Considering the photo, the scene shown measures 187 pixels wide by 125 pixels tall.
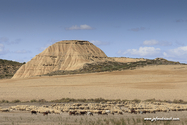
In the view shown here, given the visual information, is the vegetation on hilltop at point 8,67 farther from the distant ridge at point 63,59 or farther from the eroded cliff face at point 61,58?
the distant ridge at point 63,59

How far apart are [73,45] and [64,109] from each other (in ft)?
304

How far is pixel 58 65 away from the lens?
102 m

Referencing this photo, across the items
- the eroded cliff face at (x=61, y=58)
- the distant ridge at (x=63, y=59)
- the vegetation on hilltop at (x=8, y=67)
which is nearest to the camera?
the distant ridge at (x=63, y=59)

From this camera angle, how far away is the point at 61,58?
347 ft

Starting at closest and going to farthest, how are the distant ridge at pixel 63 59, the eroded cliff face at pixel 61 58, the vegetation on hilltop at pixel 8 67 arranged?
the distant ridge at pixel 63 59 → the eroded cliff face at pixel 61 58 → the vegetation on hilltop at pixel 8 67

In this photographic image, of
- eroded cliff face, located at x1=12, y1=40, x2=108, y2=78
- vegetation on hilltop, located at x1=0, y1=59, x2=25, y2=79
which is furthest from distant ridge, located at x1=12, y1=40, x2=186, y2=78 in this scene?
vegetation on hilltop, located at x1=0, y1=59, x2=25, y2=79

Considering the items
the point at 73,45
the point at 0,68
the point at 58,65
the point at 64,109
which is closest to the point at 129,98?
the point at 64,109

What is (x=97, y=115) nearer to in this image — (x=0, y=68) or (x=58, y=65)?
(x=58, y=65)

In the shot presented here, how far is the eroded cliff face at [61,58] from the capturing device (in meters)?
100

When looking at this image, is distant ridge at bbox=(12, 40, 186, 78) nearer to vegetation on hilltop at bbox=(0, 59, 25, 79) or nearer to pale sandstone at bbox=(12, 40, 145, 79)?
pale sandstone at bbox=(12, 40, 145, 79)

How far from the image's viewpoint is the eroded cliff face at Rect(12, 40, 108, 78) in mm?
100000

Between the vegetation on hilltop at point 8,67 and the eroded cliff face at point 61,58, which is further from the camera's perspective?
the vegetation on hilltop at point 8,67

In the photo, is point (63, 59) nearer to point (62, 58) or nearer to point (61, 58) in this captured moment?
point (62, 58)

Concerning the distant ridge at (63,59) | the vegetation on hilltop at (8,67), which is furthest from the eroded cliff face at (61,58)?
the vegetation on hilltop at (8,67)
